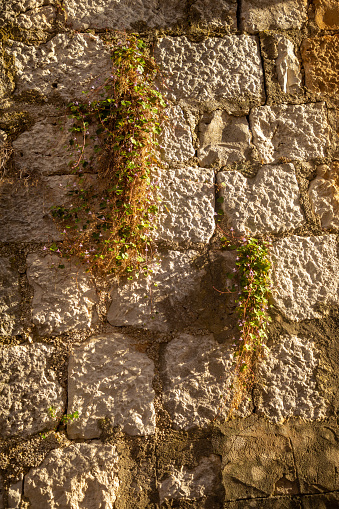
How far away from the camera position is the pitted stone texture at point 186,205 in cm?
208

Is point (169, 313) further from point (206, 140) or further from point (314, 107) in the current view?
point (314, 107)

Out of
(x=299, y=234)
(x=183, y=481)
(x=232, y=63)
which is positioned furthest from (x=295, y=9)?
(x=183, y=481)

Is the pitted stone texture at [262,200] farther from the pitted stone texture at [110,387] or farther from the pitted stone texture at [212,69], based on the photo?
the pitted stone texture at [110,387]

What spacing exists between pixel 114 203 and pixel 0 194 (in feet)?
1.99

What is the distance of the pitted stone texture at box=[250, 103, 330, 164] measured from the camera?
2201 millimetres

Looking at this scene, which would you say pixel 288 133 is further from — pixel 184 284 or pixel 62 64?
pixel 62 64

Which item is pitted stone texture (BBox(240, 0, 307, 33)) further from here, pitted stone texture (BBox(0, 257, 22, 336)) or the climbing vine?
pitted stone texture (BBox(0, 257, 22, 336))

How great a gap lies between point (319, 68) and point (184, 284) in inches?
57.3

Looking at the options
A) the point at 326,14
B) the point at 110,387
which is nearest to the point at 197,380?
the point at 110,387

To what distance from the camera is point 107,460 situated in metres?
1.85

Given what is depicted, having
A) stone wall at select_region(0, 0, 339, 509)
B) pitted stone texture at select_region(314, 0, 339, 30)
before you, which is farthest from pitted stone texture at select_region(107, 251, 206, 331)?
pitted stone texture at select_region(314, 0, 339, 30)

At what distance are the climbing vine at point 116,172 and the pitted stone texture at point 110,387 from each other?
0.39m

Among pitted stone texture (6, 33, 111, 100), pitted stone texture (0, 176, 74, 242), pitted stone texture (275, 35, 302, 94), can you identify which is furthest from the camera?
pitted stone texture (275, 35, 302, 94)

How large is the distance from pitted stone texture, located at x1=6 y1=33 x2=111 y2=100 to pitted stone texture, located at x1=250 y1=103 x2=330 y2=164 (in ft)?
2.90
